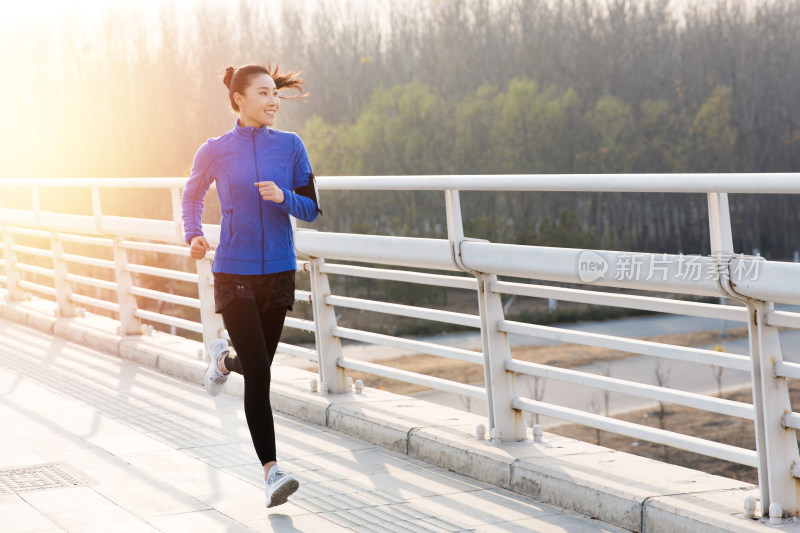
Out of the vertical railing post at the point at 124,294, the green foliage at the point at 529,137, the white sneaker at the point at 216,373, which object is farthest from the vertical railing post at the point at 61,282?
the green foliage at the point at 529,137

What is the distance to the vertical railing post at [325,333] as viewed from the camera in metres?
6.44

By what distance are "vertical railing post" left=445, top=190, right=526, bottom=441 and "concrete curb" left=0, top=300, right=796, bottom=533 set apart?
11 cm

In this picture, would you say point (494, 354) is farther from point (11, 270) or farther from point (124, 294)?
point (11, 270)

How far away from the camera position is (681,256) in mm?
3902

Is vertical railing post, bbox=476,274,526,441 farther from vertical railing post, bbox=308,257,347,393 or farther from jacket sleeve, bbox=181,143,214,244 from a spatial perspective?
vertical railing post, bbox=308,257,347,393

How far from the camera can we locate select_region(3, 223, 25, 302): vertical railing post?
12062 millimetres

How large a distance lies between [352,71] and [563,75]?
17219mm

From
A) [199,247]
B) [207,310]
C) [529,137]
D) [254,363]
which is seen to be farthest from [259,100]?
[529,137]

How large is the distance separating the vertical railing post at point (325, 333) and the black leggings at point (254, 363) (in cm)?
173

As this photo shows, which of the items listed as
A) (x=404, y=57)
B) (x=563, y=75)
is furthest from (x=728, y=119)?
(x=404, y=57)

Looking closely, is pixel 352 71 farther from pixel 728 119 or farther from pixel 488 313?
pixel 488 313

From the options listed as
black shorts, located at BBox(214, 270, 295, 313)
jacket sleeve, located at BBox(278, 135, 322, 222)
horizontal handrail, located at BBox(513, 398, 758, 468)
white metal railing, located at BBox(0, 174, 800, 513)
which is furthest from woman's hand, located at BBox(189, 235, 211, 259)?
horizontal handrail, located at BBox(513, 398, 758, 468)

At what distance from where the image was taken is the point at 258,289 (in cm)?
463

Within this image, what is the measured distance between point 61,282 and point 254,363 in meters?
6.51
